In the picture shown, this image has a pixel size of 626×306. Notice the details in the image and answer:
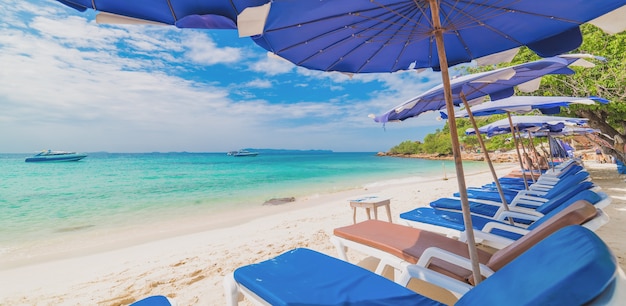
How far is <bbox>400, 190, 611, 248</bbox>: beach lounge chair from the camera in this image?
257 centimetres

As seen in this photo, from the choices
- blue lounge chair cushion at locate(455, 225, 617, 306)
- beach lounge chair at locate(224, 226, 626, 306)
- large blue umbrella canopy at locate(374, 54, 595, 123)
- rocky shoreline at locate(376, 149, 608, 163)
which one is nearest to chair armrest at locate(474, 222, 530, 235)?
beach lounge chair at locate(224, 226, 626, 306)

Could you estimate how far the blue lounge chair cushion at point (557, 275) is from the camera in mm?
745

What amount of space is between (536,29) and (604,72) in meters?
7.16

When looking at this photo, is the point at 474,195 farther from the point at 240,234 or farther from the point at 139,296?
the point at 139,296

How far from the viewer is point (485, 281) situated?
1329 millimetres

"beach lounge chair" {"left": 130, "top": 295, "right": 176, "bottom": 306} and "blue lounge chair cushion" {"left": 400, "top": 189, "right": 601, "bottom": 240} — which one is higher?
"beach lounge chair" {"left": 130, "top": 295, "right": 176, "bottom": 306}

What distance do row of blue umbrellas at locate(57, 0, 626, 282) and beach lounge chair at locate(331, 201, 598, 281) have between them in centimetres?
27

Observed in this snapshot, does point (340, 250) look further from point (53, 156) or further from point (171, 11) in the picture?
point (53, 156)

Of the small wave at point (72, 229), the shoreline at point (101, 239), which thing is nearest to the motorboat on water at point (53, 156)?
the small wave at point (72, 229)

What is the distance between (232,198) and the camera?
13.6 meters

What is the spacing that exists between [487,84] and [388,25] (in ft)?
6.73

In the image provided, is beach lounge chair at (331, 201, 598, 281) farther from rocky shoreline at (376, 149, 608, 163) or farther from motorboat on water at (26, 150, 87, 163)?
motorboat on water at (26, 150, 87, 163)

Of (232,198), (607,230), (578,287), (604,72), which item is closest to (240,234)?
(578,287)

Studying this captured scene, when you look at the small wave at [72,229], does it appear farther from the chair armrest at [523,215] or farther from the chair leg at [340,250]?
the chair armrest at [523,215]
